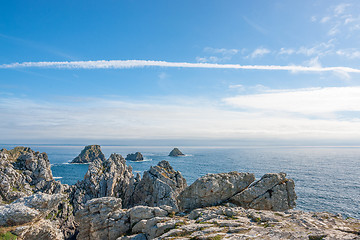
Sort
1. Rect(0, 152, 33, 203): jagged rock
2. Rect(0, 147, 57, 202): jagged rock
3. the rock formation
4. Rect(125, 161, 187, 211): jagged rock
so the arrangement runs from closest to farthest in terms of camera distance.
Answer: the rock formation, Rect(125, 161, 187, 211): jagged rock, Rect(0, 152, 33, 203): jagged rock, Rect(0, 147, 57, 202): jagged rock

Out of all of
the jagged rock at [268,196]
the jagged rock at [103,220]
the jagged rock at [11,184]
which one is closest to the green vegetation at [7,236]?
the jagged rock at [103,220]

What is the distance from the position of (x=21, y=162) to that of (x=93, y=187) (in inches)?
Answer: 1596

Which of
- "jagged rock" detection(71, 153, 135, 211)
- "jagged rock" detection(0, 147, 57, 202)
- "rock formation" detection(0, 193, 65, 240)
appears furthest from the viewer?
"jagged rock" detection(71, 153, 135, 211)

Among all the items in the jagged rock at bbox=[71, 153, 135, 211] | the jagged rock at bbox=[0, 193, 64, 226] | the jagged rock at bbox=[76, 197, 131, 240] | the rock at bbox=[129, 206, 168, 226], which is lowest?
the jagged rock at bbox=[71, 153, 135, 211]

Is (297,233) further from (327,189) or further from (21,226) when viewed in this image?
(327,189)

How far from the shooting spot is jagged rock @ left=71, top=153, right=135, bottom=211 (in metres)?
63.7

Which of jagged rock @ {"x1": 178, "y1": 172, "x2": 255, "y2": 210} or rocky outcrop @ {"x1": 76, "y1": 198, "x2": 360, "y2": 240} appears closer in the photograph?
rocky outcrop @ {"x1": 76, "y1": 198, "x2": 360, "y2": 240}

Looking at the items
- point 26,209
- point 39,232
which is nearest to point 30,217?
point 26,209

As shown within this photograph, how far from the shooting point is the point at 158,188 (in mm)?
53281

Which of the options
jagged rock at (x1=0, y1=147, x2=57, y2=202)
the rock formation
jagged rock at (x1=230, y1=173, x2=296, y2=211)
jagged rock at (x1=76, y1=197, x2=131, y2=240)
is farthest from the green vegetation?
jagged rock at (x1=0, y1=147, x2=57, y2=202)

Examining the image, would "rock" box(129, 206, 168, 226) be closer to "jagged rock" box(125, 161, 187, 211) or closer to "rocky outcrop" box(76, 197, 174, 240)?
"rocky outcrop" box(76, 197, 174, 240)

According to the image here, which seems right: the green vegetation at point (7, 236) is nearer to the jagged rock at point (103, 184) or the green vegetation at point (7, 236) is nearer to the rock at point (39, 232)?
the rock at point (39, 232)

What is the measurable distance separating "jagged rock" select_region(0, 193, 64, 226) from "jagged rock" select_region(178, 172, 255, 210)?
58.4ft

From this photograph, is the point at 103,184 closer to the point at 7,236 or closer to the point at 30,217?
the point at 30,217
